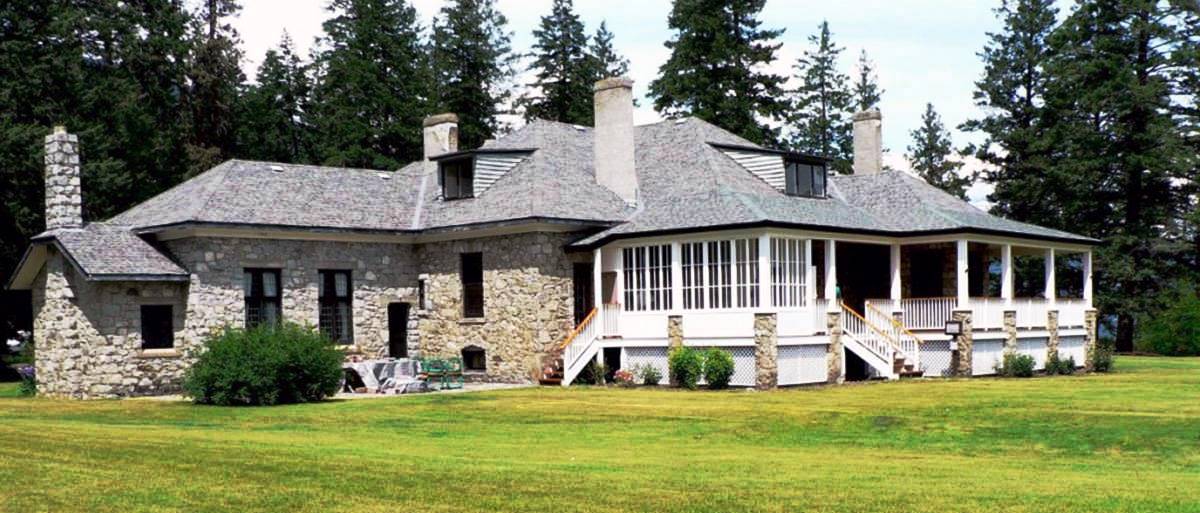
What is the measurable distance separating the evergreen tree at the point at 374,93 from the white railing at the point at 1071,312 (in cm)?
3314

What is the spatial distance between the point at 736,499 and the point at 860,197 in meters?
26.0

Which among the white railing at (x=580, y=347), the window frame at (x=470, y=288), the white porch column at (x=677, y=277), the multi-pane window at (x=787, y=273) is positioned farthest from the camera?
the window frame at (x=470, y=288)

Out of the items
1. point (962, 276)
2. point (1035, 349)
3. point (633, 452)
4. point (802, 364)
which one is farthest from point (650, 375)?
point (633, 452)

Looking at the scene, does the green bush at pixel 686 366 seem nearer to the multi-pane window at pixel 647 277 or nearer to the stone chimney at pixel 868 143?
the multi-pane window at pixel 647 277

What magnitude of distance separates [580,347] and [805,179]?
26.1 feet

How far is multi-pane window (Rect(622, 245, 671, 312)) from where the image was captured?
1267 inches

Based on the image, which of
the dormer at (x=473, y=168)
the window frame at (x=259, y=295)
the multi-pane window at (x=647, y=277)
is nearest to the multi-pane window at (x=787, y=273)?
the multi-pane window at (x=647, y=277)

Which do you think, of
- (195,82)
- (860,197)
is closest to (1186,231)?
(860,197)

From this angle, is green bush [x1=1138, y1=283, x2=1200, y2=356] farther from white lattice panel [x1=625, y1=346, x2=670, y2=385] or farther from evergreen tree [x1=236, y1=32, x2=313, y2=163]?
evergreen tree [x1=236, y1=32, x2=313, y2=163]

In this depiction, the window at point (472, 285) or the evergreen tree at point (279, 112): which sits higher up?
the evergreen tree at point (279, 112)

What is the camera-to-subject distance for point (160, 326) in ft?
105

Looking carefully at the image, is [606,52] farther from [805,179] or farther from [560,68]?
[805,179]

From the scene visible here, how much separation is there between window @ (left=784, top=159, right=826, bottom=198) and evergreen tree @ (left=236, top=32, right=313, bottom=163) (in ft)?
102

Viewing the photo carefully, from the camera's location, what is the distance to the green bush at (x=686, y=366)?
99.5 ft
